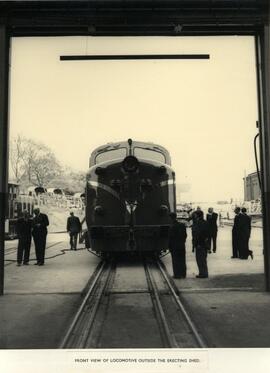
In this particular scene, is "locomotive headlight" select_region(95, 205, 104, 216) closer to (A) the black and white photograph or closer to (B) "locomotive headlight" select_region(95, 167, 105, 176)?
(B) "locomotive headlight" select_region(95, 167, 105, 176)

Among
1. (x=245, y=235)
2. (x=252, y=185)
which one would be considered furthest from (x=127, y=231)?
(x=252, y=185)

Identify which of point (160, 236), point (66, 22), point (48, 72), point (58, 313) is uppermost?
point (66, 22)

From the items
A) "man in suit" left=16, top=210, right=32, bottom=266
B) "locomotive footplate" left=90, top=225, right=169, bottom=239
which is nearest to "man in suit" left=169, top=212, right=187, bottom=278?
"locomotive footplate" left=90, top=225, right=169, bottom=239

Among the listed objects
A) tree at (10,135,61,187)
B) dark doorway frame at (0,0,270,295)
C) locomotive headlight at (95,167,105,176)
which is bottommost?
tree at (10,135,61,187)

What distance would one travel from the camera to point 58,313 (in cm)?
530

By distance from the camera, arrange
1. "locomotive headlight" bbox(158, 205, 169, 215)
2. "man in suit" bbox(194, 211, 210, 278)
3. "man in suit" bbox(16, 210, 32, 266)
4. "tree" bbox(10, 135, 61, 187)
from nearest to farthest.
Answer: "tree" bbox(10, 135, 61, 187) < "man in suit" bbox(194, 211, 210, 278) < "man in suit" bbox(16, 210, 32, 266) < "locomotive headlight" bbox(158, 205, 169, 215)

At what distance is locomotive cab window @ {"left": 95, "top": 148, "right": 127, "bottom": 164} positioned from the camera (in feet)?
26.7

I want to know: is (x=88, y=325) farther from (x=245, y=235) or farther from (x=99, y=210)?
(x=245, y=235)

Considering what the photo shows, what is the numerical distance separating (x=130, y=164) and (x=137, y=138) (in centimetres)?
245

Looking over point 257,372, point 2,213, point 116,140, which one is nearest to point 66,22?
point 116,140

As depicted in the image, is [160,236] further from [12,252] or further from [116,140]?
[12,252]

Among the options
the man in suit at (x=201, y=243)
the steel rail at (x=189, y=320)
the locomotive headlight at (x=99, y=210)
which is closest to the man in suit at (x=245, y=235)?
the man in suit at (x=201, y=243)

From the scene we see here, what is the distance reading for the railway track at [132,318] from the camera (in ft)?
14.4

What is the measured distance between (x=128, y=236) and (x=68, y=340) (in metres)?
3.93
